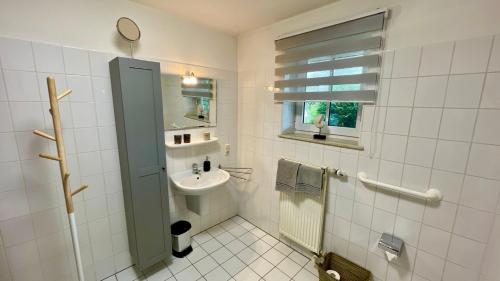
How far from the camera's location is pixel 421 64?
1.21 meters

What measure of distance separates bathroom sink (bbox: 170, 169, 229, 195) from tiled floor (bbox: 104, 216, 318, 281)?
67 cm

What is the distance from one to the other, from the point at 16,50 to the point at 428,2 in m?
2.41

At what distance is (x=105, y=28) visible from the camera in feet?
4.79

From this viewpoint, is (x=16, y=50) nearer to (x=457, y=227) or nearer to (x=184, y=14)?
(x=184, y=14)

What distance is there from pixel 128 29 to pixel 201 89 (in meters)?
0.76

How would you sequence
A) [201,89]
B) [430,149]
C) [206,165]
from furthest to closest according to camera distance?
[206,165] → [201,89] → [430,149]

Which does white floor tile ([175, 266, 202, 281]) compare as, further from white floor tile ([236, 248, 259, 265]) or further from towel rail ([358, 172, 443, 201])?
towel rail ([358, 172, 443, 201])

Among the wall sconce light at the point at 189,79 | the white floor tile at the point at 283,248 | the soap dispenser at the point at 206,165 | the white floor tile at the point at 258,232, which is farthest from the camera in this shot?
the white floor tile at the point at 258,232

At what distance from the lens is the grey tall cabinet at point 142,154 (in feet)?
4.62

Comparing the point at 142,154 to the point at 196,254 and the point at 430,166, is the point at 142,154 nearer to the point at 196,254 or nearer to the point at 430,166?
the point at 196,254

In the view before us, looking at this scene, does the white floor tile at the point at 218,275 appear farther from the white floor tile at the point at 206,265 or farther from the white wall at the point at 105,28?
the white wall at the point at 105,28

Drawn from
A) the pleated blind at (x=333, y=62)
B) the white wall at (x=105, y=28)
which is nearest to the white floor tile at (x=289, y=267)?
the pleated blind at (x=333, y=62)

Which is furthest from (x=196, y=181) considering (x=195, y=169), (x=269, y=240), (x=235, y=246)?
(x=269, y=240)

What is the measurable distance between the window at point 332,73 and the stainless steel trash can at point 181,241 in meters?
1.43
